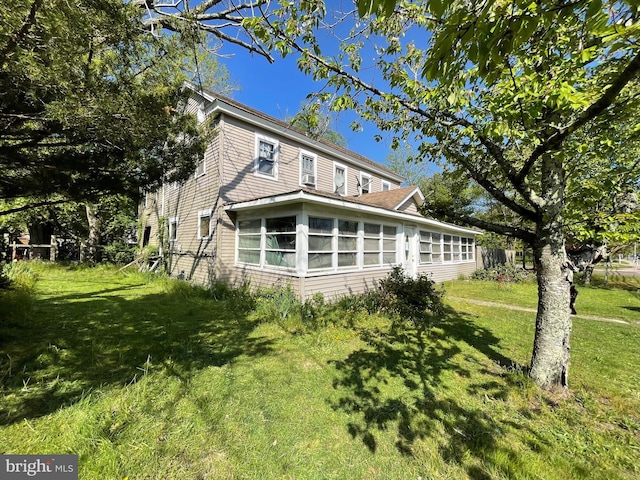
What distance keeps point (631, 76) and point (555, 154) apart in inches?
49.2

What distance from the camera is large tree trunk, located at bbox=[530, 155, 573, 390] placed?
3378mm

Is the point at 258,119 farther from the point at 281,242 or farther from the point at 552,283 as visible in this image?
the point at 552,283

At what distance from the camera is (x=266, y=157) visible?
1072 centimetres

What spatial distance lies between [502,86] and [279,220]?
6333 millimetres

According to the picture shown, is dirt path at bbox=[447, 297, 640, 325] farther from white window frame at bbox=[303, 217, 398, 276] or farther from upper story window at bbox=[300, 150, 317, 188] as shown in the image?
upper story window at bbox=[300, 150, 317, 188]

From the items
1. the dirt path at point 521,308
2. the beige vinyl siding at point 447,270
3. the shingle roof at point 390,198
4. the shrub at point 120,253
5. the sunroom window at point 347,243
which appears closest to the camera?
the dirt path at point 521,308


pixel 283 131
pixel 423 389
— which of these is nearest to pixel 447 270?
pixel 283 131

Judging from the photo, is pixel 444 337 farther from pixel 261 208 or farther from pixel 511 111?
pixel 261 208

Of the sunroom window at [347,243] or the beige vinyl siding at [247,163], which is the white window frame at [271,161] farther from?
the sunroom window at [347,243]

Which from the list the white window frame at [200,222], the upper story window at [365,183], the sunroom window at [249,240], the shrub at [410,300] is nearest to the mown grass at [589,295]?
the shrub at [410,300]

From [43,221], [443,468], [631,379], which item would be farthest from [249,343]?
[43,221]

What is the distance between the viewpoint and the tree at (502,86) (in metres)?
1.67

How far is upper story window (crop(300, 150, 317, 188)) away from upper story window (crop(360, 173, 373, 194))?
3.80 meters

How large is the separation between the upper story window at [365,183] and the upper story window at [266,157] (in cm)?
607
